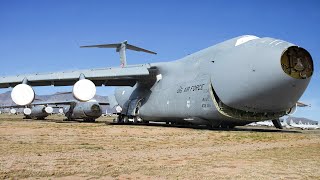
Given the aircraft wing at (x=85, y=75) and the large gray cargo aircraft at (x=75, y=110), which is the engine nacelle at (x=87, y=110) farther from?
the aircraft wing at (x=85, y=75)

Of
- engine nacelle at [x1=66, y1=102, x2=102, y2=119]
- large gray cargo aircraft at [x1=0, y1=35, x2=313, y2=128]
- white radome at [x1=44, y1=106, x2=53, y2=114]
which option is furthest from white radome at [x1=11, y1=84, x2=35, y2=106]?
white radome at [x1=44, y1=106, x2=53, y2=114]

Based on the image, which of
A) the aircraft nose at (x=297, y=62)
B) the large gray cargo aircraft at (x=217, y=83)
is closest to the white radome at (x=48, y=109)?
the large gray cargo aircraft at (x=217, y=83)

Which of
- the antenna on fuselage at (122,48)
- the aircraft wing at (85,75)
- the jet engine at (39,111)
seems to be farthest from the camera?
the jet engine at (39,111)

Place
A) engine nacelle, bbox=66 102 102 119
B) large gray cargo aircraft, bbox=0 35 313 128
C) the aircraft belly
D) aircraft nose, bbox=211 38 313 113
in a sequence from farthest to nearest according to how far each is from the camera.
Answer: engine nacelle, bbox=66 102 102 119 < the aircraft belly < large gray cargo aircraft, bbox=0 35 313 128 < aircraft nose, bbox=211 38 313 113

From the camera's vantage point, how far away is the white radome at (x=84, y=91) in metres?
19.9

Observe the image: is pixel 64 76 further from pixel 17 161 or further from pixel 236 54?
pixel 17 161

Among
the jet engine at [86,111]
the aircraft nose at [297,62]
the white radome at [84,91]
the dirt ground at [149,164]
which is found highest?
the aircraft nose at [297,62]

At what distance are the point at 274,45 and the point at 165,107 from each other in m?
8.67

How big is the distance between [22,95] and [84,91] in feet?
14.6

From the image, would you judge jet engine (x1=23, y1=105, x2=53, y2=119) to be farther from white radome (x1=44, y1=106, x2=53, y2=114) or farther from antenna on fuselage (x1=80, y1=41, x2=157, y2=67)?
antenna on fuselage (x1=80, y1=41, x2=157, y2=67)

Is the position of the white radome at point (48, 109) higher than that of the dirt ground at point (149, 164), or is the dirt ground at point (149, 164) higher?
the white radome at point (48, 109)

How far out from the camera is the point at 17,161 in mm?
6719

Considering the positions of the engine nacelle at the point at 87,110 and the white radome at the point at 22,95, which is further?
the engine nacelle at the point at 87,110

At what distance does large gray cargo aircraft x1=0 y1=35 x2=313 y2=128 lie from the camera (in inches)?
591
